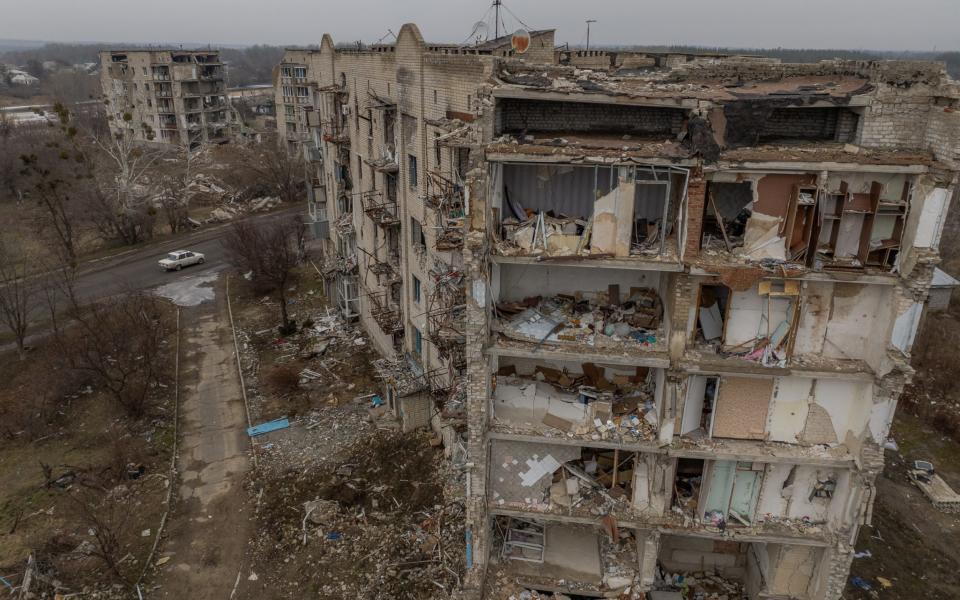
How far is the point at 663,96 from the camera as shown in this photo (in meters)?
13.0

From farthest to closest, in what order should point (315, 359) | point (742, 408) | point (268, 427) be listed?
point (315, 359)
point (268, 427)
point (742, 408)

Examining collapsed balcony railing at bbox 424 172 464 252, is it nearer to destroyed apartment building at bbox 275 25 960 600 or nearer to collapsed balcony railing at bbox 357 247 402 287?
destroyed apartment building at bbox 275 25 960 600

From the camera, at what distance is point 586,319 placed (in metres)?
14.6

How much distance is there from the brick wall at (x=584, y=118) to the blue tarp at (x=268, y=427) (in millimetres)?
16477

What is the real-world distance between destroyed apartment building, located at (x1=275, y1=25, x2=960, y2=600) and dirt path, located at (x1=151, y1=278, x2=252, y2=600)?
8.78 m

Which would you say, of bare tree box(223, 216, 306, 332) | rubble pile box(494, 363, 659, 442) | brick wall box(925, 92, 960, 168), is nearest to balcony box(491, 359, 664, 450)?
rubble pile box(494, 363, 659, 442)

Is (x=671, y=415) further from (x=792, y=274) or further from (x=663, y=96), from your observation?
(x=663, y=96)

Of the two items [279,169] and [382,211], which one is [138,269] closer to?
[279,169]

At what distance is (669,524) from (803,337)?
5517 mm

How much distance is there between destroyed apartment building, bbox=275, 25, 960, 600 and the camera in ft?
40.0

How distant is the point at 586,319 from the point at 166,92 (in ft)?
274

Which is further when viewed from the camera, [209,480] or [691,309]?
[209,480]

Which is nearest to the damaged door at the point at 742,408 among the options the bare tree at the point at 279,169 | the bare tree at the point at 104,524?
the bare tree at the point at 104,524

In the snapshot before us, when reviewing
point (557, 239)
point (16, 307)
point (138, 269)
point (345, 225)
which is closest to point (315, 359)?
point (345, 225)
